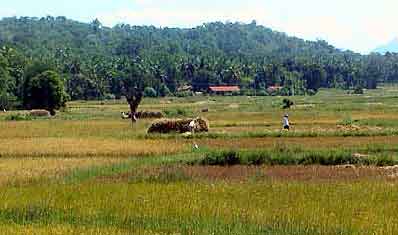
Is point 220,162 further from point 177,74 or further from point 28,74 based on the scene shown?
point 177,74

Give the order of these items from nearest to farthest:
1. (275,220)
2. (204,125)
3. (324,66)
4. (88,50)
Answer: (275,220), (204,125), (324,66), (88,50)

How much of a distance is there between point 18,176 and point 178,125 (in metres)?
15.7

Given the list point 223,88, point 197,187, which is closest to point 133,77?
point 223,88

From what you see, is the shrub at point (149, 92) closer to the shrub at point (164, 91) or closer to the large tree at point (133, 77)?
the large tree at point (133, 77)

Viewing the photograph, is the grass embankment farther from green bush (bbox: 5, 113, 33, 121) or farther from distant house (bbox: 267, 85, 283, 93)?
distant house (bbox: 267, 85, 283, 93)

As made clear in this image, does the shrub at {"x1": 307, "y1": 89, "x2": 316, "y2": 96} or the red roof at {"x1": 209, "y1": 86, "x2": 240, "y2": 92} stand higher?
the red roof at {"x1": 209, "y1": 86, "x2": 240, "y2": 92}

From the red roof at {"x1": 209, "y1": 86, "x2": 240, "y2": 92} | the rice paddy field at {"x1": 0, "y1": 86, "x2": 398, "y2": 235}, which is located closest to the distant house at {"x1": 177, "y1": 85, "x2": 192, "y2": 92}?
the red roof at {"x1": 209, "y1": 86, "x2": 240, "y2": 92}

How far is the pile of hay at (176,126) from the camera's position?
32.0 meters

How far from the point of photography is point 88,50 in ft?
535

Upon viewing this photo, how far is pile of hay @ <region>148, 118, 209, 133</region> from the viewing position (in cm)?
3197

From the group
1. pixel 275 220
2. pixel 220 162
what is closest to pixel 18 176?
pixel 220 162

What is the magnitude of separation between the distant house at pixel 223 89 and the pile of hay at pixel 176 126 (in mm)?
73441

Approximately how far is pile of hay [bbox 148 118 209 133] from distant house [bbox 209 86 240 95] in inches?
2891

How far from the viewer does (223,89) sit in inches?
4227
